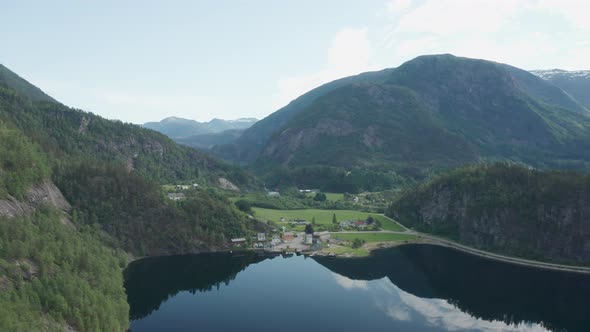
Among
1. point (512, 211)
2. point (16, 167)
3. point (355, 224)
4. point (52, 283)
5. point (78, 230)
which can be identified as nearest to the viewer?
point (52, 283)

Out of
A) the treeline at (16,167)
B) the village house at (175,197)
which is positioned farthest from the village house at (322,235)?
the treeline at (16,167)

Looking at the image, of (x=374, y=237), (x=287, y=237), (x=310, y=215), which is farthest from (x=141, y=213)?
(x=374, y=237)

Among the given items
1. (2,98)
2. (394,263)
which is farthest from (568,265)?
(2,98)

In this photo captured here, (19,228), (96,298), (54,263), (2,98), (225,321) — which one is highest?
(2,98)

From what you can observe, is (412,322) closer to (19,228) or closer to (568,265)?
(568,265)

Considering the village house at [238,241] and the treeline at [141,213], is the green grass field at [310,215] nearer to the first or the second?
the treeline at [141,213]

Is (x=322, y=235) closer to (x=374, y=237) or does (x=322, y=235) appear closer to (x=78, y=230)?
(x=374, y=237)
